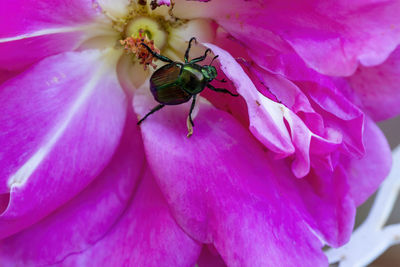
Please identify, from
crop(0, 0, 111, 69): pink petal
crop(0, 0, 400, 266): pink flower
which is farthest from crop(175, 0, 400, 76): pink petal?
crop(0, 0, 111, 69): pink petal

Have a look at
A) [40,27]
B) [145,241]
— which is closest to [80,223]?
[145,241]

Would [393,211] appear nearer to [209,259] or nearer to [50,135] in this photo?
[209,259]

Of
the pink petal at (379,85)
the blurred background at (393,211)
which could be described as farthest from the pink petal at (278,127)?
the blurred background at (393,211)

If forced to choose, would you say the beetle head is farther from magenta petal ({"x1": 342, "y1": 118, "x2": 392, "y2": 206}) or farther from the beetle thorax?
magenta petal ({"x1": 342, "y1": 118, "x2": 392, "y2": 206})

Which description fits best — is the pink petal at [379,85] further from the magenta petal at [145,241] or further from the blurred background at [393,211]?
the blurred background at [393,211]

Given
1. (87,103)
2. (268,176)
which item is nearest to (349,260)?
(268,176)

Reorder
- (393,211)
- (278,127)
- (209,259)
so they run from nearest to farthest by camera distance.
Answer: (278,127) → (209,259) → (393,211)
